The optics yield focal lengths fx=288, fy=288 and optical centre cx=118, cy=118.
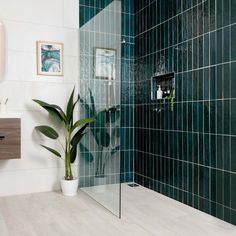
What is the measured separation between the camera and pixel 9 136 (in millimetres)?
2748

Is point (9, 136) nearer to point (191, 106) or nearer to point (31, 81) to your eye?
point (31, 81)

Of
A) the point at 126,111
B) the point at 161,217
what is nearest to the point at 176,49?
the point at 126,111

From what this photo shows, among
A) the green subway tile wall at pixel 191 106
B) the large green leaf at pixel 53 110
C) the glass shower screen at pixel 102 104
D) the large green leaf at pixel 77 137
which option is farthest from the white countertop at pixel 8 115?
the green subway tile wall at pixel 191 106

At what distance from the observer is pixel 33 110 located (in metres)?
3.18

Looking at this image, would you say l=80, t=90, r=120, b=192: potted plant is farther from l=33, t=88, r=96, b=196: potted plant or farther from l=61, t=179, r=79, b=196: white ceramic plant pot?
l=61, t=179, r=79, b=196: white ceramic plant pot

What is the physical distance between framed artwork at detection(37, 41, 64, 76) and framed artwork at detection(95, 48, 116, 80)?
2.24 feet

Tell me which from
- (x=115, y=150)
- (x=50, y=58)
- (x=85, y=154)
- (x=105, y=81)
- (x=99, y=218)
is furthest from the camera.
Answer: (x=50, y=58)

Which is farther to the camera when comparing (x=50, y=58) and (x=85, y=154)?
(x=50, y=58)

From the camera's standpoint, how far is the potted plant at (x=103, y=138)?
8.14 feet

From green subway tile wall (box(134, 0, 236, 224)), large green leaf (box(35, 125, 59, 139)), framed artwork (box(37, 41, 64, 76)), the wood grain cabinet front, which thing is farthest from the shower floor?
framed artwork (box(37, 41, 64, 76))

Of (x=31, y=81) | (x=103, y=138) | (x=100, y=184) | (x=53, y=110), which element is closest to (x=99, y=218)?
(x=100, y=184)

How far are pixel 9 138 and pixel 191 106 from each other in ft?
5.73

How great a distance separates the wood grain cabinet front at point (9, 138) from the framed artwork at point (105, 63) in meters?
0.93

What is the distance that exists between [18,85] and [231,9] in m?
2.20
